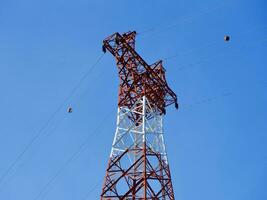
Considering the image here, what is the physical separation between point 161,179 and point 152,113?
521 centimetres

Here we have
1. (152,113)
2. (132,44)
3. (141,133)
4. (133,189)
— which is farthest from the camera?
(132,44)

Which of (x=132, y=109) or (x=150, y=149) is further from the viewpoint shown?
(x=132, y=109)

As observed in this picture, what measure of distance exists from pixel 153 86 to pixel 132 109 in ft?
7.95

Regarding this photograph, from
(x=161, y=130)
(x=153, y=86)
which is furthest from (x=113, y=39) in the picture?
(x=161, y=130)

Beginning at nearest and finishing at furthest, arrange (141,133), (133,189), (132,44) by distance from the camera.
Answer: (133,189) → (141,133) → (132,44)

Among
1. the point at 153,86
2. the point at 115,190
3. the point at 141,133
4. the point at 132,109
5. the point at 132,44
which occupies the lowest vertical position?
the point at 115,190

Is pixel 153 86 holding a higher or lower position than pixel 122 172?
higher

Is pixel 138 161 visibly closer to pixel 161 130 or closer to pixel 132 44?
pixel 161 130

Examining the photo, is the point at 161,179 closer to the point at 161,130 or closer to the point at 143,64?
the point at 161,130

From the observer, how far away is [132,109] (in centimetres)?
3191

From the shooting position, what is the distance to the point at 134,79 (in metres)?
32.9

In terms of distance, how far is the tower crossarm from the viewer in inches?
1286

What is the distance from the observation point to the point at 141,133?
29.5 metres

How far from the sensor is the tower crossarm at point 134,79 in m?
32.7
